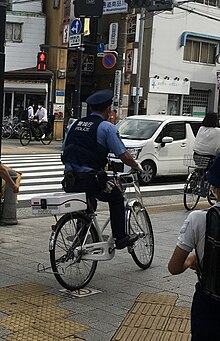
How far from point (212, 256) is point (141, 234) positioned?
329 centimetres

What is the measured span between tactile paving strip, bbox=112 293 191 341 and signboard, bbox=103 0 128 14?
46.1ft

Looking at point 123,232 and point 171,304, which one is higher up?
point 123,232

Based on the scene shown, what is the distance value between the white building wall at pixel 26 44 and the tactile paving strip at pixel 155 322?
2425 cm

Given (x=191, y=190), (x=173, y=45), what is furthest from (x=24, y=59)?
(x=191, y=190)

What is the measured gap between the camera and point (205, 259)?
96.6 inches

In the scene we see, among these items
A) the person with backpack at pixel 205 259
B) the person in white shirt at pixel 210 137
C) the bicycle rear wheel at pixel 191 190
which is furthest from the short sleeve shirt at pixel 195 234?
the bicycle rear wheel at pixel 191 190

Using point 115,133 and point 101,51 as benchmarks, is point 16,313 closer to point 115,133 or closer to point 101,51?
point 115,133

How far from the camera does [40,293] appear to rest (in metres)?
4.82

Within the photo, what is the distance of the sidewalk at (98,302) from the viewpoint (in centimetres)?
399

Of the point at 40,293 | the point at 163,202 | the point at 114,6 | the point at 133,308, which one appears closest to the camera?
the point at 133,308

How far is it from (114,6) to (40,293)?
14.8 metres

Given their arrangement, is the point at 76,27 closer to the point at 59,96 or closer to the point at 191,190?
the point at 59,96

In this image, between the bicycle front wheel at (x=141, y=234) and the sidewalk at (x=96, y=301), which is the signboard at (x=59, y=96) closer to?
the sidewalk at (x=96, y=301)

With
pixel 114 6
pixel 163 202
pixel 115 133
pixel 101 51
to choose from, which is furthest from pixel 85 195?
pixel 101 51
